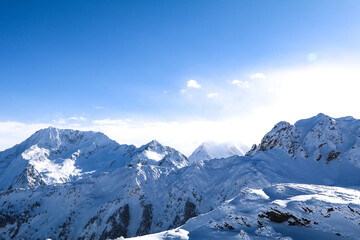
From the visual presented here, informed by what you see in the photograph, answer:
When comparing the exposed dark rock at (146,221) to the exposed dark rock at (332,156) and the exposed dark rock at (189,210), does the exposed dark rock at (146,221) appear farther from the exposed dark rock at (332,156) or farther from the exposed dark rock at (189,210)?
the exposed dark rock at (332,156)

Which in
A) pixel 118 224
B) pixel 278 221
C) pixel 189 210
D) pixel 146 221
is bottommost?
pixel 118 224

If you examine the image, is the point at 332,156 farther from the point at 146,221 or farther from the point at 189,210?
the point at 146,221

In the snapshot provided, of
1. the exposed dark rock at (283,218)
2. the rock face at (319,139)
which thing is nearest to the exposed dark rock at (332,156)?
the rock face at (319,139)

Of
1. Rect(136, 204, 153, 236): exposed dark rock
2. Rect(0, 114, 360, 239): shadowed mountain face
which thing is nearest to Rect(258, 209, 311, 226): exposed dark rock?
Rect(0, 114, 360, 239): shadowed mountain face

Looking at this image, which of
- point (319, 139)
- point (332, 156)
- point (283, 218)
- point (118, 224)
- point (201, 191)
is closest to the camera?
point (283, 218)

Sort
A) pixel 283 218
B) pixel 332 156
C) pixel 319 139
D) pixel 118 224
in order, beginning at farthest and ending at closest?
pixel 118 224 < pixel 319 139 < pixel 332 156 < pixel 283 218

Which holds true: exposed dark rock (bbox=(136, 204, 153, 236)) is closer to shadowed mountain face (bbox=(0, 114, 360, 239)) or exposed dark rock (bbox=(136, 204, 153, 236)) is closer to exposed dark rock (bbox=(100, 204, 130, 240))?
shadowed mountain face (bbox=(0, 114, 360, 239))

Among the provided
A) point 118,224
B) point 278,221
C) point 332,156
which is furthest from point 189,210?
point 278,221

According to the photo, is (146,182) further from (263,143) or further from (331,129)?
(331,129)

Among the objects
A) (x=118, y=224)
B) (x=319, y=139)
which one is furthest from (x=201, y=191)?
(x=319, y=139)

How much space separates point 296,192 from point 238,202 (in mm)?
14458

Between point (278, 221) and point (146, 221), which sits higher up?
point (278, 221)

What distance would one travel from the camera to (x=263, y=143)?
108625 mm

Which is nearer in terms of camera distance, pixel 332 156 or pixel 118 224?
pixel 332 156
